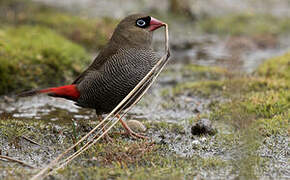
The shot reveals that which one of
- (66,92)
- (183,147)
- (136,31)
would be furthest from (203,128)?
(66,92)

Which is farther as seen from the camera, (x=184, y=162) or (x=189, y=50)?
(x=189, y=50)

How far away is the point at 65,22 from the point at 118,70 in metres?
5.48

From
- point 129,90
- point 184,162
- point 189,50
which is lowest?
point 189,50

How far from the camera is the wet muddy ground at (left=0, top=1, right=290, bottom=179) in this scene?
10.7ft

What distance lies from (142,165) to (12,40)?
4.37 metres

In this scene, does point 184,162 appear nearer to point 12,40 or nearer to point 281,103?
point 281,103

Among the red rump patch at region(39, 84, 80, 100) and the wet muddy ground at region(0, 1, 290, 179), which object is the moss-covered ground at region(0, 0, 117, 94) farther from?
the red rump patch at region(39, 84, 80, 100)

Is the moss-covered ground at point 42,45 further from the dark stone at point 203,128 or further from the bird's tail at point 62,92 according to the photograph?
the dark stone at point 203,128

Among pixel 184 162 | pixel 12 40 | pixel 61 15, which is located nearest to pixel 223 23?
pixel 61 15

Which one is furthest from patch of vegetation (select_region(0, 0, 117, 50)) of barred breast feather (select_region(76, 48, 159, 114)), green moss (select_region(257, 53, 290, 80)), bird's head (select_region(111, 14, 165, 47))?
barred breast feather (select_region(76, 48, 159, 114))

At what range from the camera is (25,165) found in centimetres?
334

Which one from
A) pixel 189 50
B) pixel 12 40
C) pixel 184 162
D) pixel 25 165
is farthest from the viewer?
pixel 189 50

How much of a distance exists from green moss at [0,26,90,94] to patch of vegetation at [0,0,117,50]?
128 cm

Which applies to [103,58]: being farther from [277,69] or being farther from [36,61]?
[277,69]
